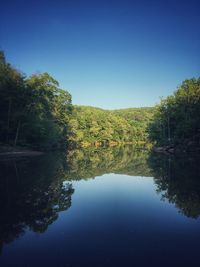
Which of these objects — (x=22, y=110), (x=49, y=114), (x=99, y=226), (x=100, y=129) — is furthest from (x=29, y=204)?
(x=100, y=129)

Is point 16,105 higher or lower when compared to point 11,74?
lower

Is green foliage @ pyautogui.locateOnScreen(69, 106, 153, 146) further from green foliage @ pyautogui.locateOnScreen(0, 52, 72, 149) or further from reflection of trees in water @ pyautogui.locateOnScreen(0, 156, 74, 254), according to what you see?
reflection of trees in water @ pyautogui.locateOnScreen(0, 156, 74, 254)

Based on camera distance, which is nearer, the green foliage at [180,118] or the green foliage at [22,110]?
the green foliage at [22,110]

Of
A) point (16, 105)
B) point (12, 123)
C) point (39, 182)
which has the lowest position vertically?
point (39, 182)

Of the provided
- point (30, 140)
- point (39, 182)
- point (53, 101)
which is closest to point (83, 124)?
point (53, 101)

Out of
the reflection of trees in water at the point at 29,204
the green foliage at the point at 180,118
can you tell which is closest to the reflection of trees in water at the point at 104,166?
the reflection of trees in water at the point at 29,204

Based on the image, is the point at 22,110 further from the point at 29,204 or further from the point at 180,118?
the point at 180,118

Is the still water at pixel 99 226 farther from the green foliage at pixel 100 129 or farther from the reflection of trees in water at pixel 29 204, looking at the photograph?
the green foliage at pixel 100 129

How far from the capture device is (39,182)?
13.4 m

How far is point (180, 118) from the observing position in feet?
169

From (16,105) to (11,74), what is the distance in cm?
515

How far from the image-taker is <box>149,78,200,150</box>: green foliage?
4384cm

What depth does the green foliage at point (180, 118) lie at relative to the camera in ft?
144

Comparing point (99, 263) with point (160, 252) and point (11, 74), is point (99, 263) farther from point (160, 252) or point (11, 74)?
point (11, 74)
